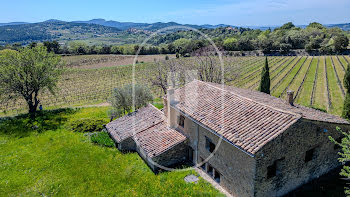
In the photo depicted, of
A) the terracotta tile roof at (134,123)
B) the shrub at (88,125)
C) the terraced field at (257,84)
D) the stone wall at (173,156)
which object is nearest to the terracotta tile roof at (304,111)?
the stone wall at (173,156)

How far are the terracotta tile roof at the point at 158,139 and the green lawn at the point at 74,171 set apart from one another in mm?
1429

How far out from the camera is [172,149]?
15703 millimetres

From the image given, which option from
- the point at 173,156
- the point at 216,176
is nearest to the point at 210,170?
the point at 216,176

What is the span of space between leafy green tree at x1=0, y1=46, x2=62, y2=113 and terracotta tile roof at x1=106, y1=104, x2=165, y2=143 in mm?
14440

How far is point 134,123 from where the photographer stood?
19.6 meters

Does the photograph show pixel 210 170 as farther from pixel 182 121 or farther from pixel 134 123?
pixel 134 123

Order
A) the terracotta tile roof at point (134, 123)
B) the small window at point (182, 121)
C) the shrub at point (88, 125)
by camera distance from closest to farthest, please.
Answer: the small window at point (182, 121), the terracotta tile roof at point (134, 123), the shrub at point (88, 125)

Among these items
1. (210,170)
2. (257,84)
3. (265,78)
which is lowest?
(210,170)

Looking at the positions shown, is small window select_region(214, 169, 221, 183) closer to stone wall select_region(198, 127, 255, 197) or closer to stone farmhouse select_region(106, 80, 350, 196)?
stone farmhouse select_region(106, 80, 350, 196)

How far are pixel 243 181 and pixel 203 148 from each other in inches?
139

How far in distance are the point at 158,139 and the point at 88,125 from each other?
1074 cm

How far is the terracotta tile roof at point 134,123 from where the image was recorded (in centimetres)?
1856

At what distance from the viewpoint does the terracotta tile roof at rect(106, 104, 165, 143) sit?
18562mm

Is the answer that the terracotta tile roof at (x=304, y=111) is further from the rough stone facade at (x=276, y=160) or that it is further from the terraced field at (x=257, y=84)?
the terraced field at (x=257, y=84)
